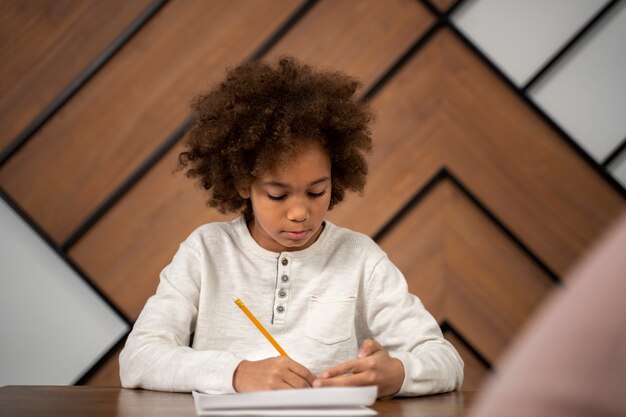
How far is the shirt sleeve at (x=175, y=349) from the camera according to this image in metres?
0.87

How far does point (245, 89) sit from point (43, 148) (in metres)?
0.87

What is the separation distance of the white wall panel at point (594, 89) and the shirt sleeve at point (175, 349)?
119cm

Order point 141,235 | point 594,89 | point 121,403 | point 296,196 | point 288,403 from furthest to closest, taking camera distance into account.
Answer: point 594,89 → point 141,235 → point 296,196 → point 121,403 → point 288,403

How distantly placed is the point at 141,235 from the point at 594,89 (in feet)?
4.09

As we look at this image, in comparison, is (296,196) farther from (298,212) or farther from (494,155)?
(494,155)

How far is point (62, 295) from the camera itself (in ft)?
5.93

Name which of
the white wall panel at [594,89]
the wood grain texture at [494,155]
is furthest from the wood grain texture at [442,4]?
the white wall panel at [594,89]

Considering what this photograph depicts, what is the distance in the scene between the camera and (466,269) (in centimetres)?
185

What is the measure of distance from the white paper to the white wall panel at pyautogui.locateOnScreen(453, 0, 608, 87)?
142 centimetres

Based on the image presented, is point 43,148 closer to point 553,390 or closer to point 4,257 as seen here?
point 4,257

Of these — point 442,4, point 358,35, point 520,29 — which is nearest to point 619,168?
point 520,29

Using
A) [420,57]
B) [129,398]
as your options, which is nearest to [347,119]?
[129,398]

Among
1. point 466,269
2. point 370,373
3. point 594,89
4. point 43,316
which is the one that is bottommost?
point 466,269

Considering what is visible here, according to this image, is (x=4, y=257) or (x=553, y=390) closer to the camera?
(x=553, y=390)
